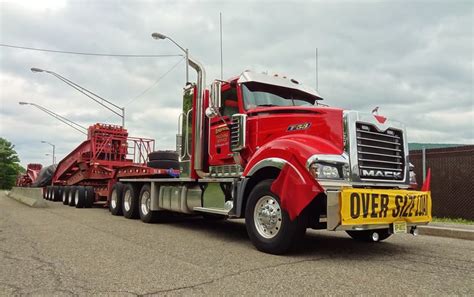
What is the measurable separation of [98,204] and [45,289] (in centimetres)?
1525

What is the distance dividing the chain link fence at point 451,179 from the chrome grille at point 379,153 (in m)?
6.50

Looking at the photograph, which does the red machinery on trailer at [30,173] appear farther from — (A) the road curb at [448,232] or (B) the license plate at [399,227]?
(B) the license plate at [399,227]

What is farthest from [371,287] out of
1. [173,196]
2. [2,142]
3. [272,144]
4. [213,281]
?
[2,142]

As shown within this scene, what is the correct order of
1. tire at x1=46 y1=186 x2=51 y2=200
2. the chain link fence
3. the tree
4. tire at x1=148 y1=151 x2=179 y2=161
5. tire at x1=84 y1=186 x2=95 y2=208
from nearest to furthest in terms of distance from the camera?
the chain link fence, tire at x1=148 y1=151 x2=179 y2=161, tire at x1=84 y1=186 x2=95 y2=208, tire at x1=46 y1=186 x2=51 y2=200, the tree

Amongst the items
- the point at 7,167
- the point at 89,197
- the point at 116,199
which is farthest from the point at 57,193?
the point at 7,167

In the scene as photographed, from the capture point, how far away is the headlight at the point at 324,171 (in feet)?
18.0

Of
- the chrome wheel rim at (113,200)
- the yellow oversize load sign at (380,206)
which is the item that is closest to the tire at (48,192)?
the chrome wheel rim at (113,200)

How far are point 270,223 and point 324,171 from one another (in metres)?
1.21

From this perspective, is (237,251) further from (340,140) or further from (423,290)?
(423,290)

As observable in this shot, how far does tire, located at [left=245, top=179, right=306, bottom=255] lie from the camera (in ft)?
18.9

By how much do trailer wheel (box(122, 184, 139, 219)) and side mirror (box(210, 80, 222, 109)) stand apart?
16.2ft

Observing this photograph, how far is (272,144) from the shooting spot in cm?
634

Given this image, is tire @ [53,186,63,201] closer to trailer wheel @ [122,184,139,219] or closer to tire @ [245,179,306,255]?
trailer wheel @ [122,184,139,219]

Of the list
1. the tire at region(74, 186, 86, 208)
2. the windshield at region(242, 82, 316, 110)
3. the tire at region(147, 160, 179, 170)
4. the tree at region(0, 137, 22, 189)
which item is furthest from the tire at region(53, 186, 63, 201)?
the tree at region(0, 137, 22, 189)
